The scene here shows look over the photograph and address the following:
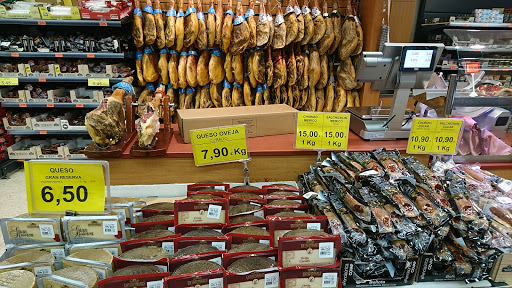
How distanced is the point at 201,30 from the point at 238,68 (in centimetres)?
57

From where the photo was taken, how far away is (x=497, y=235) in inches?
48.6

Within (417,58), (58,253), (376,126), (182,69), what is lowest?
(58,253)

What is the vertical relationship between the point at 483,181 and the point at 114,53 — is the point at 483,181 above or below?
below

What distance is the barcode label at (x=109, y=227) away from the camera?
120 cm

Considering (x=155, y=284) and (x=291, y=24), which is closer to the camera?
(x=155, y=284)

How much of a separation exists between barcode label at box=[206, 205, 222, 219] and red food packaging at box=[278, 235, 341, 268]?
0.33 metres

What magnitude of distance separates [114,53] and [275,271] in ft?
11.9

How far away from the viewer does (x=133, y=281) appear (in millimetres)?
982

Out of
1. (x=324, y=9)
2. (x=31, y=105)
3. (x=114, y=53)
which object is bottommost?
(x=31, y=105)

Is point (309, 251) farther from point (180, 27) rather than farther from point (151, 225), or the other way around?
point (180, 27)

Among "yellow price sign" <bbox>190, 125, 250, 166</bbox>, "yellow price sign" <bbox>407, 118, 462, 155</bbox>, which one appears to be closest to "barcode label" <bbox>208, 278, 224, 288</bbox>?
"yellow price sign" <bbox>190, 125, 250, 166</bbox>

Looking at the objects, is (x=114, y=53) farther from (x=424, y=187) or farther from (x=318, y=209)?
(x=424, y=187)

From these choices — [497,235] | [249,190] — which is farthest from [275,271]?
[497,235]

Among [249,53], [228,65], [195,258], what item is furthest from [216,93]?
[195,258]
